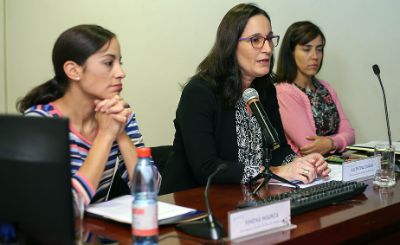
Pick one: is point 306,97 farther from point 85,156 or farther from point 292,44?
point 85,156

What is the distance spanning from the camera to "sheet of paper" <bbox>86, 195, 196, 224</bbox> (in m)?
1.22

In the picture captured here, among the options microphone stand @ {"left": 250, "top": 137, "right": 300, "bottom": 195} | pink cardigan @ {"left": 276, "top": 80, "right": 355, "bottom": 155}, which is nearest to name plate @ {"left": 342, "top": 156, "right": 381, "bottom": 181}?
microphone stand @ {"left": 250, "top": 137, "right": 300, "bottom": 195}

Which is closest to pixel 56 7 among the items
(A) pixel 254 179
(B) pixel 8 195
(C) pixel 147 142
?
(C) pixel 147 142

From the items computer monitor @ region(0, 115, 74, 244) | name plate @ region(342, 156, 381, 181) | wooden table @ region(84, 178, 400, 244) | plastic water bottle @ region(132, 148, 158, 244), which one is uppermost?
computer monitor @ region(0, 115, 74, 244)

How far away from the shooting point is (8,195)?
3.08ft

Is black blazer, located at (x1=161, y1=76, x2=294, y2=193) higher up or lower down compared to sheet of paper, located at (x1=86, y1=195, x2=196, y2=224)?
higher up

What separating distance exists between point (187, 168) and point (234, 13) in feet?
2.13

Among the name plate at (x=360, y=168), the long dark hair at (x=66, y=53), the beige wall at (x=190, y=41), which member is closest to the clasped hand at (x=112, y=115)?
the long dark hair at (x=66, y=53)

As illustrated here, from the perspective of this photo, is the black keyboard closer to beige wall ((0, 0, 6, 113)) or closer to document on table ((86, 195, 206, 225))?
document on table ((86, 195, 206, 225))

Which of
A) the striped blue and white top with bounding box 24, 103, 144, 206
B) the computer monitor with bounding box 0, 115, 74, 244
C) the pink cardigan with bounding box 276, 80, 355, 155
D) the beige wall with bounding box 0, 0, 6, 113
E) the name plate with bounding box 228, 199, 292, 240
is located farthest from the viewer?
the beige wall with bounding box 0, 0, 6, 113

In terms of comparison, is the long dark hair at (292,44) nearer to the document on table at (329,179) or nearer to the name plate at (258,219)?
the document on table at (329,179)

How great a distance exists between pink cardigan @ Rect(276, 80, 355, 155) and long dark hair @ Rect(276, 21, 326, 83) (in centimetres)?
9

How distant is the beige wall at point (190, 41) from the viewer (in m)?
3.06

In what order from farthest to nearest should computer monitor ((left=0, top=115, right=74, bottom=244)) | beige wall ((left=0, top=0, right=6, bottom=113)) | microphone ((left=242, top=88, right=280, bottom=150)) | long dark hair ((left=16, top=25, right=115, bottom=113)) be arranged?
beige wall ((left=0, top=0, right=6, bottom=113))
long dark hair ((left=16, top=25, right=115, bottom=113))
microphone ((left=242, top=88, right=280, bottom=150))
computer monitor ((left=0, top=115, right=74, bottom=244))
